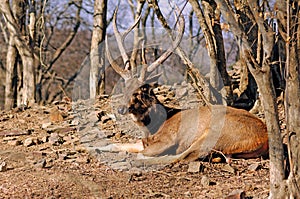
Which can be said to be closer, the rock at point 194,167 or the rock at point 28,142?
the rock at point 194,167

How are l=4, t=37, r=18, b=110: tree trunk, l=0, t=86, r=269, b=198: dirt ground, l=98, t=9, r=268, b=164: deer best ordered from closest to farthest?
l=0, t=86, r=269, b=198: dirt ground → l=98, t=9, r=268, b=164: deer → l=4, t=37, r=18, b=110: tree trunk

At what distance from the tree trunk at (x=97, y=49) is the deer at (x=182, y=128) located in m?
3.28

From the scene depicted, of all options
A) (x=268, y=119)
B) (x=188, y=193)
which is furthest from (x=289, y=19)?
(x=188, y=193)

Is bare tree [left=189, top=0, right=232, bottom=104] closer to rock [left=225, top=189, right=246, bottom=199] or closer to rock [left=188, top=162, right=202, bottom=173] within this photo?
rock [left=188, top=162, right=202, bottom=173]

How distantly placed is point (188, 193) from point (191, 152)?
1.44m

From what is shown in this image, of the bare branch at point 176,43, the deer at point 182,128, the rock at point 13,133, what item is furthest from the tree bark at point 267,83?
the rock at point 13,133

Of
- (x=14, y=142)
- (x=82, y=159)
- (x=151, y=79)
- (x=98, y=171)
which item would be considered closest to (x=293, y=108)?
(x=98, y=171)

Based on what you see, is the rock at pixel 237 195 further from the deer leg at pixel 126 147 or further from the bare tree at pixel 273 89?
the deer leg at pixel 126 147

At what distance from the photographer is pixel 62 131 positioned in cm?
853

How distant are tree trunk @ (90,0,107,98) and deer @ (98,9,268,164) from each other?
10.8ft

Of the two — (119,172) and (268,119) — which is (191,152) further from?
(268,119)

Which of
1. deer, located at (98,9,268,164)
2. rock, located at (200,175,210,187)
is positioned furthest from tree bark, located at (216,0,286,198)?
deer, located at (98,9,268,164)

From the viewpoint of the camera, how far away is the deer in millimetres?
6555

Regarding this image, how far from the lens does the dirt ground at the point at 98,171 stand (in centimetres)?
525
